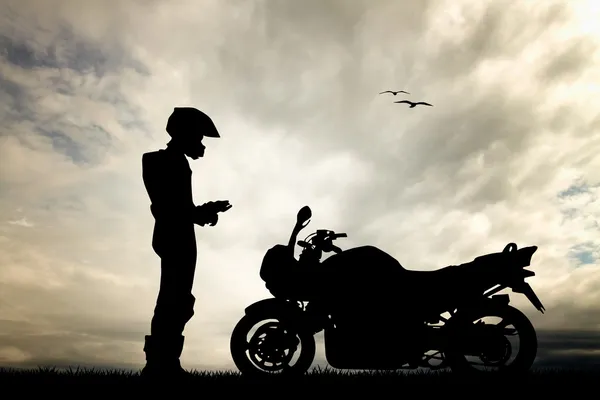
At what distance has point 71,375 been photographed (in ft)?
23.9

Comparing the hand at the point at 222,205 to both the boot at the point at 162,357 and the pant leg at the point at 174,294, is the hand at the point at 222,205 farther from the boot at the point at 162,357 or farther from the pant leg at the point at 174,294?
the boot at the point at 162,357

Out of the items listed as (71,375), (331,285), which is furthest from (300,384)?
(71,375)

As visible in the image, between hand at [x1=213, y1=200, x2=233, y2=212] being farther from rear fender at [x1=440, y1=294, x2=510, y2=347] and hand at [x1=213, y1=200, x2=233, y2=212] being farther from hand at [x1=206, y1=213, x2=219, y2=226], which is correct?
rear fender at [x1=440, y1=294, x2=510, y2=347]

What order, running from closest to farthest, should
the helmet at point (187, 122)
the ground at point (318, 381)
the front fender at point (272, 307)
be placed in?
the ground at point (318, 381), the helmet at point (187, 122), the front fender at point (272, 307)

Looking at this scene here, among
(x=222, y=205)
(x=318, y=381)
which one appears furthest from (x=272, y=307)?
(x=222, y=205)

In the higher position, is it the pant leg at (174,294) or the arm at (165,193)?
the arm at (165,193)

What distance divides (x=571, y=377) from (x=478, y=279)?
1.83 m

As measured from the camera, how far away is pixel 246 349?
7.37 metres

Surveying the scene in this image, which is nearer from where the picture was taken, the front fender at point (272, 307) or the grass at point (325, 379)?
the grass at point (325, 379)

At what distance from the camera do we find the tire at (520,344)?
705 cm

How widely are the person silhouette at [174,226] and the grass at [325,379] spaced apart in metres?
0.46

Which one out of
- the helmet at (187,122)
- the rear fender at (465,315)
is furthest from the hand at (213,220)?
the rear fender at (465,315)

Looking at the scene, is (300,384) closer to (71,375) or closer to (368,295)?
(368,295)

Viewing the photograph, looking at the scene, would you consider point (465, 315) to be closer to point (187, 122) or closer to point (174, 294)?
point (174, 294)
